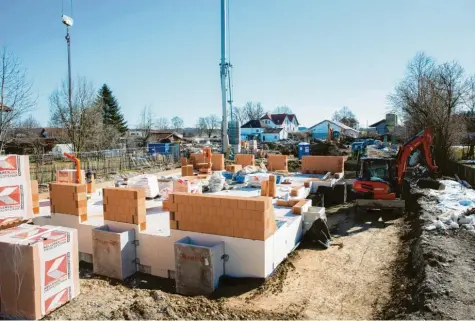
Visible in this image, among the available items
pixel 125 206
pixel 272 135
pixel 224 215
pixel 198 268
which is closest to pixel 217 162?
pixel 125 206

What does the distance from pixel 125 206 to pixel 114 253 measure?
3.61 feet

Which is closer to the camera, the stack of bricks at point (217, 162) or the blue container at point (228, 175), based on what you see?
the blue container at point (228, 175)

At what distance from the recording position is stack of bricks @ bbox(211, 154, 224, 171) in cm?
1973

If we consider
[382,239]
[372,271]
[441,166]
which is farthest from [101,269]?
[441,166]

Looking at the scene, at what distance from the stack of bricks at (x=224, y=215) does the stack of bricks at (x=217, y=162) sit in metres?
12.1

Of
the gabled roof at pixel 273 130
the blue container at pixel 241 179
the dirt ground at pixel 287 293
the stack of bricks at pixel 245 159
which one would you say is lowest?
the dirt ground at pixel 287 293

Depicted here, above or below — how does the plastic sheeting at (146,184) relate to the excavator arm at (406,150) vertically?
below

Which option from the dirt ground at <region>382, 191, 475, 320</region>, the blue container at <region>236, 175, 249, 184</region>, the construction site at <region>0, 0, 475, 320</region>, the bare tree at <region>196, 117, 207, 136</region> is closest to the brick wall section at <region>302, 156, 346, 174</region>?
the blue container at <region>236, 175, 249, 184</region>

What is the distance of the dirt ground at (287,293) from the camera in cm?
523

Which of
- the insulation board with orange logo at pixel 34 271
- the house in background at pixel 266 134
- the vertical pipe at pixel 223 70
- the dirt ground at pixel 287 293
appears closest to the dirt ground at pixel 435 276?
the dirt ground at pixel 287 293

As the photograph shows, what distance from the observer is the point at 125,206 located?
8.07 meters

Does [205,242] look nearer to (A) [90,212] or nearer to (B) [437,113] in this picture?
(A) [90,212]

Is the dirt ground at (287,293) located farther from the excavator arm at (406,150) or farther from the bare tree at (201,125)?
the bare tree at (201,125)

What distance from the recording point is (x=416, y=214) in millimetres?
10875
